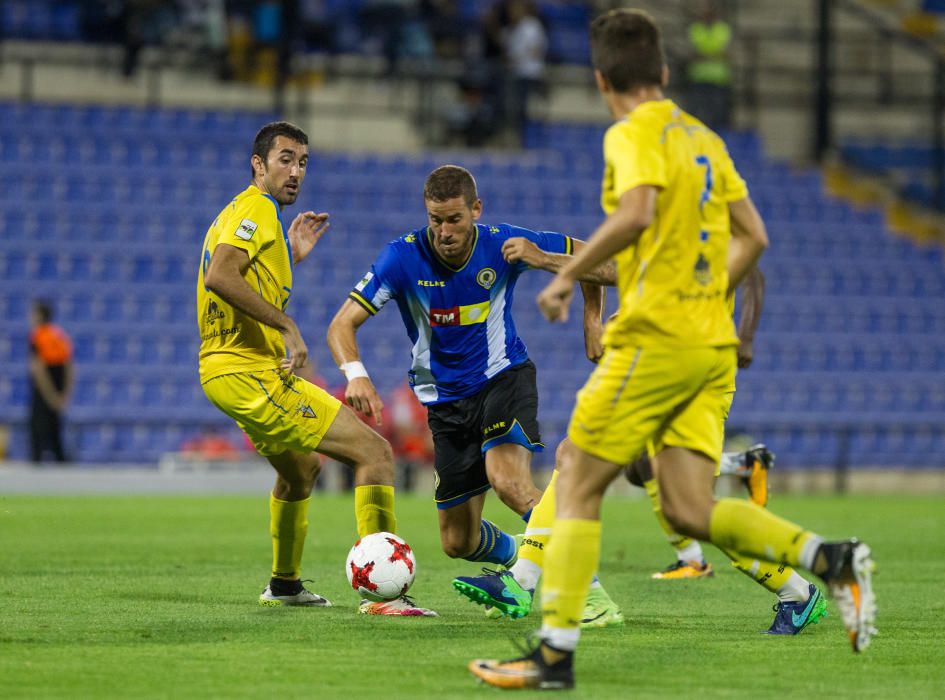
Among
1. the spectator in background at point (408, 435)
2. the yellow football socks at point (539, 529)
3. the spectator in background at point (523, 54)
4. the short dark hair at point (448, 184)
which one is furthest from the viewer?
the spectator in background at point (523, 54)

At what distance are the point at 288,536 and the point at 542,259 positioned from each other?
2322 millimetres

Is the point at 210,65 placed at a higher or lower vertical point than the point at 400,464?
higher

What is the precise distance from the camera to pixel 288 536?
805cm

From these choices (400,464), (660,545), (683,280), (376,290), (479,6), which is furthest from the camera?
(479,6)

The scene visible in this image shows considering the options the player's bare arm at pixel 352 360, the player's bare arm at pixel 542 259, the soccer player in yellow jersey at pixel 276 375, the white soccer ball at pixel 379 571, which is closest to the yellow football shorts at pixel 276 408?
the soccer player in yellow jersey at pixel 276 375

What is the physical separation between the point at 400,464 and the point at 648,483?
12034mm

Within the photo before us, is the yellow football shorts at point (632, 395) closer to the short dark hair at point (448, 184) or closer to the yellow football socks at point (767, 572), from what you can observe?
the yellow football socks at point (767, 572)

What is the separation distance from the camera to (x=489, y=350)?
26.2 ft

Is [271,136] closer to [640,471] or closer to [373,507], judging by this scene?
[373,507]

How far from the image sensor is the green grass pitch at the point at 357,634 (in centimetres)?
545

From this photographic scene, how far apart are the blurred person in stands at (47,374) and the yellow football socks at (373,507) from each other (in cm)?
1215

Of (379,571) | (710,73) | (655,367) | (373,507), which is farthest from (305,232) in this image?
(710,73)

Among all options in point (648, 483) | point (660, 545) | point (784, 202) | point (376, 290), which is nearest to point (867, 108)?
point (784, 202)

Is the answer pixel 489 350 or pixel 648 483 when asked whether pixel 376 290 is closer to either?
pixel 489 350
